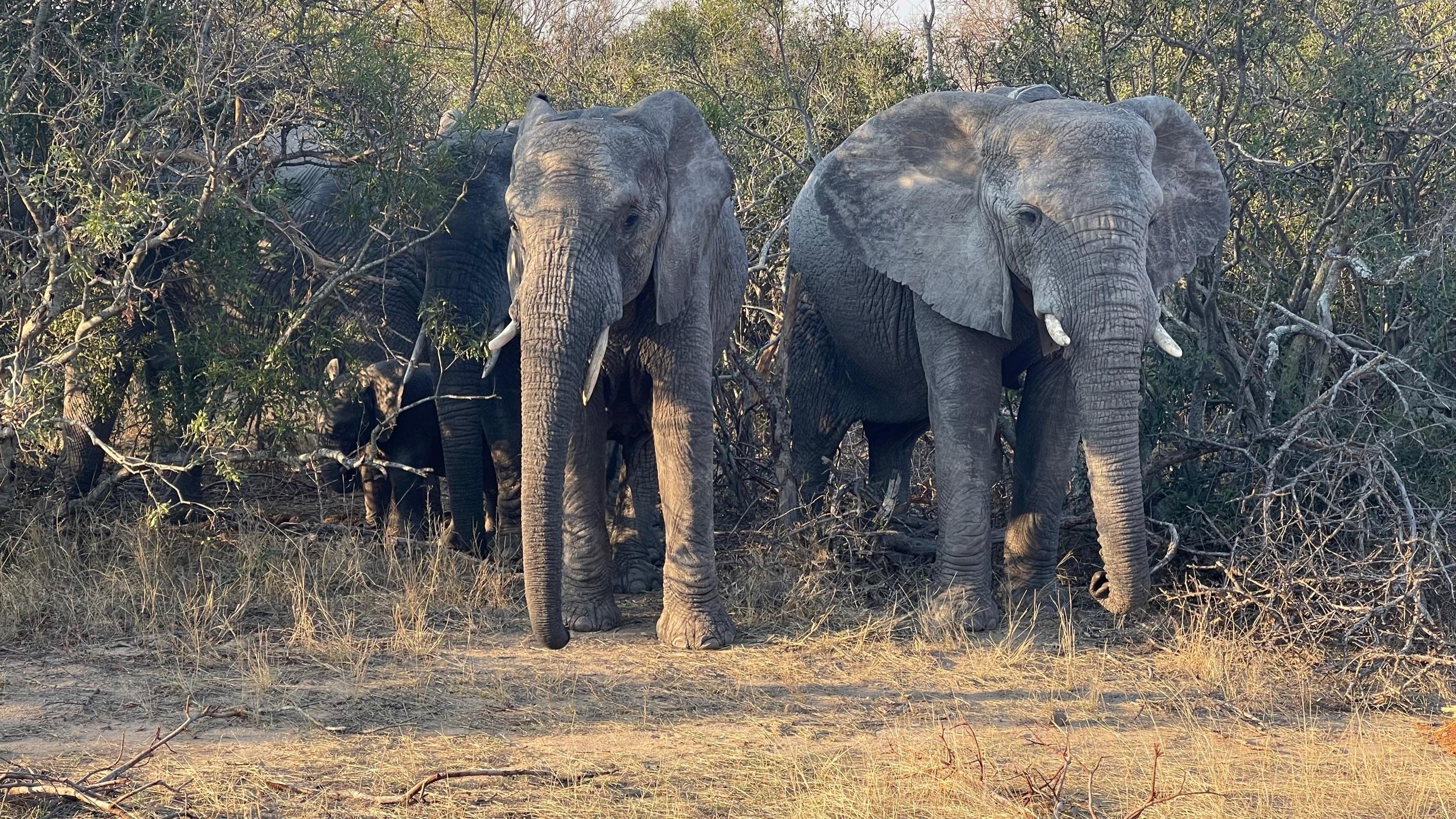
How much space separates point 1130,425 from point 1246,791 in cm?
161

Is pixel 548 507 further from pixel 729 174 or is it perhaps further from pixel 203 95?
pixel 203 95

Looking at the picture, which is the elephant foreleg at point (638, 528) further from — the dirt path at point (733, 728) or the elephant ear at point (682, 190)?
the elephant ear at point (682, 190)

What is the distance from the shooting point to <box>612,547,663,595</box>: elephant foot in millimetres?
7410

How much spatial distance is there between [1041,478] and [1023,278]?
3.31 ft

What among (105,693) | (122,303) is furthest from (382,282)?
(105,693)

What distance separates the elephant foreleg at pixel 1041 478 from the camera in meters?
7.04

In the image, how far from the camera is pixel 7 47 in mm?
6516

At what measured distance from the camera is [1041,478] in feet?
23.1

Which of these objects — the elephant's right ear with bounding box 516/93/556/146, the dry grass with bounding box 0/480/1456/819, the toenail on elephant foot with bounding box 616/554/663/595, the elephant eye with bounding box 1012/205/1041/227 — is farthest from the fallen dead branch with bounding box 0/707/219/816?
the elephant eye with bounding box 1012/205/1041/227

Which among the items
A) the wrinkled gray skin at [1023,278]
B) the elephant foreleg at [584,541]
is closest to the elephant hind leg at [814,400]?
the wrinkled gray skin at [1023,278]

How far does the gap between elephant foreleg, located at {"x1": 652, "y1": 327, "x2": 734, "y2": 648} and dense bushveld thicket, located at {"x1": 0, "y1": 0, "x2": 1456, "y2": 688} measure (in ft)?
3.78

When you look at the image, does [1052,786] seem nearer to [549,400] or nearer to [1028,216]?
[549,400]

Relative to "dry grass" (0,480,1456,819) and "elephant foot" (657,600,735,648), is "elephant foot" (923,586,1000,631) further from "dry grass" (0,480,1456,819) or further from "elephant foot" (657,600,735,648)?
"elephant foot" (657,600,735,648)

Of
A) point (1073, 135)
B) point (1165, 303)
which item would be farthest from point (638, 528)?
point (1165, 303)
